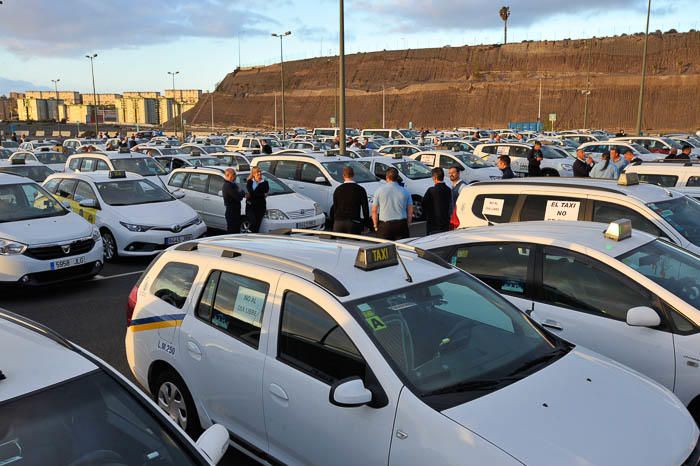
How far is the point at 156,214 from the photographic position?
11.3 metres

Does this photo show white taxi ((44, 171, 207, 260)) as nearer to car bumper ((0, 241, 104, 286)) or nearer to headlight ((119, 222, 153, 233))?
headlight ((119, 222, 153, 233))

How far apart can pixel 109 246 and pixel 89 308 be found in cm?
294

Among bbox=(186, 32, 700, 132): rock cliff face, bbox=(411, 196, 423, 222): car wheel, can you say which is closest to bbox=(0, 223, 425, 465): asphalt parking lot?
bbox=(411, 196, 423, 222): car wheel

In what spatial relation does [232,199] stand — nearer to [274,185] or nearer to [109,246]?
[274,185]

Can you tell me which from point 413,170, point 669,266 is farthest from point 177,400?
point 413,170

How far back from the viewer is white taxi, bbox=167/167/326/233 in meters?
12.5

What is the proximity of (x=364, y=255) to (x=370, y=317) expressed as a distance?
49cm

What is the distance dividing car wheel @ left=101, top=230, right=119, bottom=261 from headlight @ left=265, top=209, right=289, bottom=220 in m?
2.94

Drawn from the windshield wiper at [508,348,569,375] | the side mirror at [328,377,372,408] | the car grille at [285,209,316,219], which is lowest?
the car grille at [285,209,316,219]

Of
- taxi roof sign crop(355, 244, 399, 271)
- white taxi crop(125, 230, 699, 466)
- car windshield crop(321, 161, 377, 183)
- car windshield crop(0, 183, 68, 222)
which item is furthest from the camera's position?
car windshield crop(321, 161, 377, 183)

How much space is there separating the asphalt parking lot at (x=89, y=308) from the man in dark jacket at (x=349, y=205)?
3.48 metres

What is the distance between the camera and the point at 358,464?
3.31 m

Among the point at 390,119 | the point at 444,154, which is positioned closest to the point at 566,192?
the point at 444,154

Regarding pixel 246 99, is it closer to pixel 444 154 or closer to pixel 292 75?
pixel 292 75
